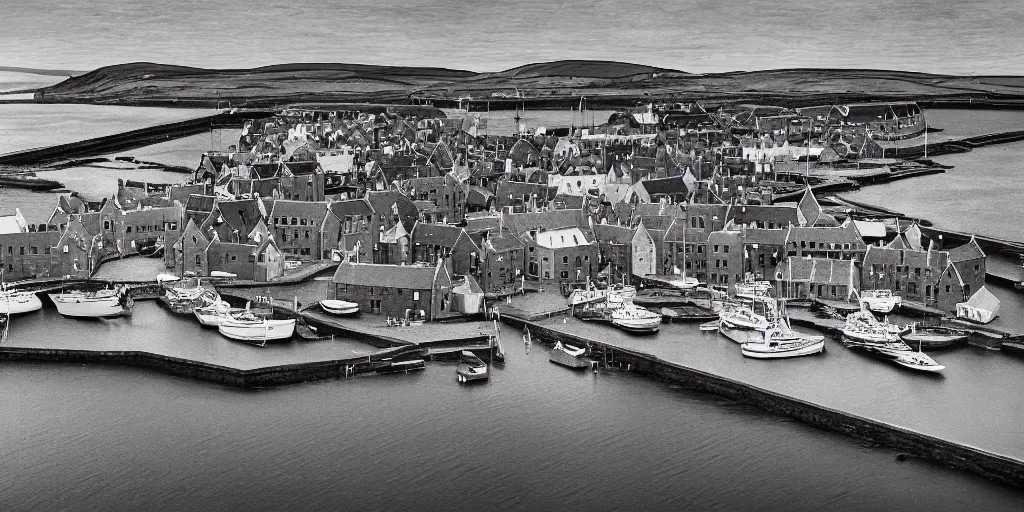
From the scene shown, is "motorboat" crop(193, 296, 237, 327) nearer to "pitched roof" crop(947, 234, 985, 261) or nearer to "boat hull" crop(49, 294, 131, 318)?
"boat hull" crop(49, 294, 131, 318)

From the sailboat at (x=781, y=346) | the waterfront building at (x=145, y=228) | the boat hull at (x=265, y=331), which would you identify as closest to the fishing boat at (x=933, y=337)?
the sailboat at (x=781, y=346)

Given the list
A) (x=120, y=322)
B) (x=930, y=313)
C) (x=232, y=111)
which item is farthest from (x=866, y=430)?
(x=232, y=111)

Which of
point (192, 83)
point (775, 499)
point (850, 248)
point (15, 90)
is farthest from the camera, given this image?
point (15, 90)

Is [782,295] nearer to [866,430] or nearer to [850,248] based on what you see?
[850,248]

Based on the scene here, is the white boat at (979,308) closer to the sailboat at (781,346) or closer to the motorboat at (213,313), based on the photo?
the sailboat at (781,346)

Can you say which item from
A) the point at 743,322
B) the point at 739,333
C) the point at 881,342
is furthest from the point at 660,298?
the point at 881,342

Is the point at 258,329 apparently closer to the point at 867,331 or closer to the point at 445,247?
the point at 445,247
